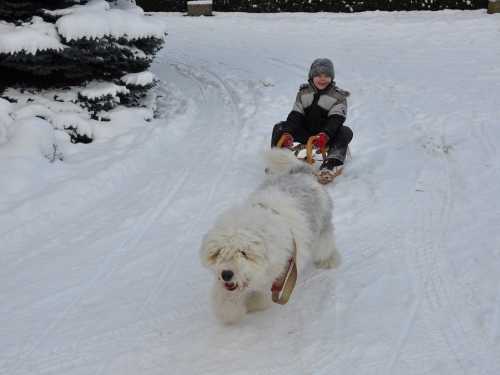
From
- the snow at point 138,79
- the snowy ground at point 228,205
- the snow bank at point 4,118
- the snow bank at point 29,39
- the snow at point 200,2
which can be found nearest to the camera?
the snowy ground at point 228,205

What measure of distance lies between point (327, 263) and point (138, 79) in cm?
527

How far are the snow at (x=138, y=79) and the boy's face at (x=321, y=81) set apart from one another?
120 inches

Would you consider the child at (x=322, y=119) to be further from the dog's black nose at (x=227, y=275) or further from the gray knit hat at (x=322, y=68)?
the dog's black nose at (x=227, y=275)

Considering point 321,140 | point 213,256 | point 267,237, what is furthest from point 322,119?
point 213,256

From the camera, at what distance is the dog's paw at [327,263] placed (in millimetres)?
4863

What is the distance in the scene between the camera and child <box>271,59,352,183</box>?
6.91m

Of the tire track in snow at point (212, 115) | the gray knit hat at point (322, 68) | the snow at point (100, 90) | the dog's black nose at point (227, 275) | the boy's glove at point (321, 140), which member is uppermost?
the gray knit hat at point (322, 68)

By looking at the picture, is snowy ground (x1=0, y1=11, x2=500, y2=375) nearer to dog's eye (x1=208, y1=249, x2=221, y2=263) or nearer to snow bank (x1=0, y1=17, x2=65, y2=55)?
dog's eye (x1=208, y1=249, x2=221, y2=263)

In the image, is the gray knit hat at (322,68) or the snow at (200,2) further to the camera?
the snow at (200,2)

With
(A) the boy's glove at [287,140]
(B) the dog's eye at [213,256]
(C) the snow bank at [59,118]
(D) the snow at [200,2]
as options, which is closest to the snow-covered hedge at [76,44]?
(C) the snow bank at [59,118]

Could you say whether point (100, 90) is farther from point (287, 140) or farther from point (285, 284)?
point (285, 284)

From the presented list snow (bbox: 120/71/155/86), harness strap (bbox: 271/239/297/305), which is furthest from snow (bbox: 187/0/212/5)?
harness strap (bbox: 271/239/297/305)

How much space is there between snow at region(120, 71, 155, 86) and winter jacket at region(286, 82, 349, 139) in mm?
2769

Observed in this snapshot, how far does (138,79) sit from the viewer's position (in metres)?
Result: 8.88
